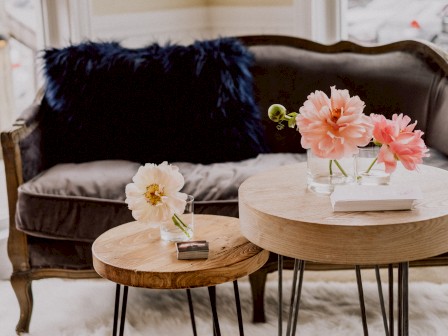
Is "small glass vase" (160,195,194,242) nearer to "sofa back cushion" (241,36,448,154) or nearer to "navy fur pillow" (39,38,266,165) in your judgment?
"navy fur pillow" (39,38,266,165)

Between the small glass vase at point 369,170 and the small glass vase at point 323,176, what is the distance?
27mm

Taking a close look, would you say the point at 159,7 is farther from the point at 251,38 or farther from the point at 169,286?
the point at 169,286

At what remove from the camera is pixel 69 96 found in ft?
9.89

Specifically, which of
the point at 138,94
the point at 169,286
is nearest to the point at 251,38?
the point at 138,94

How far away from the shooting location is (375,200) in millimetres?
1735

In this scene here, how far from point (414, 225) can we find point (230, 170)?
1.20 m

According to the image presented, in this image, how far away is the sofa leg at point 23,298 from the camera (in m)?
2.64

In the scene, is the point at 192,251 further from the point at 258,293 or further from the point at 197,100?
the point at 197,100

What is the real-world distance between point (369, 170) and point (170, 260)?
1.88 ft

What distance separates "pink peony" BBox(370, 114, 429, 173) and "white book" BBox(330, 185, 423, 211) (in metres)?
0.07

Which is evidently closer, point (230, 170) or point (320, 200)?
point (320, 200)

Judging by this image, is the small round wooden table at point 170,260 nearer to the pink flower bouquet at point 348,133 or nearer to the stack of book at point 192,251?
the stack of book at point 192,251

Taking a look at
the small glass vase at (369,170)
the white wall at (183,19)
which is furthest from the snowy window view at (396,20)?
the small glass vase at (369,170)

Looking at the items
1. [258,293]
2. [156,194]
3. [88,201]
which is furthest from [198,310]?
[156,194]
